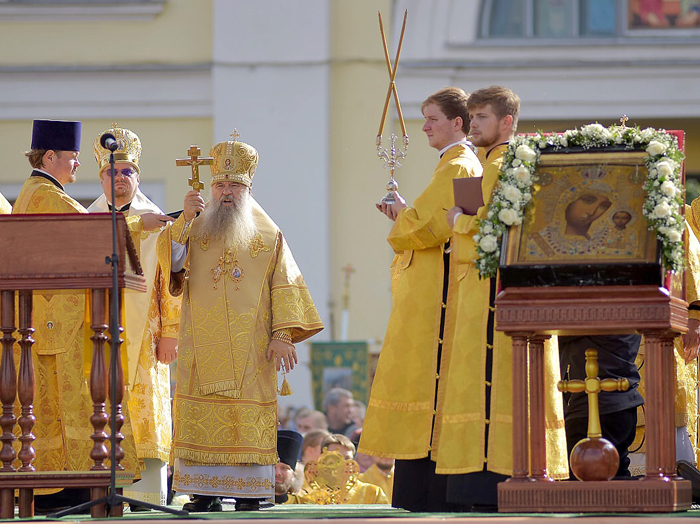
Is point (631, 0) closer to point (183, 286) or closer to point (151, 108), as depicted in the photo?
point (151, 108)

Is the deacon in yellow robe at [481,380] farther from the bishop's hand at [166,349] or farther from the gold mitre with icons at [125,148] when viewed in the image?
the gold mitre with icons at [125,148]

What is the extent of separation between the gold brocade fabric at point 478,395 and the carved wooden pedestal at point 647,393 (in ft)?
2.09

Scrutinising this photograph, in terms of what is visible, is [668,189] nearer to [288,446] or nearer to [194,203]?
[194,203]

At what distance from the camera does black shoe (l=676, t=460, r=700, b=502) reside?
7.50 m

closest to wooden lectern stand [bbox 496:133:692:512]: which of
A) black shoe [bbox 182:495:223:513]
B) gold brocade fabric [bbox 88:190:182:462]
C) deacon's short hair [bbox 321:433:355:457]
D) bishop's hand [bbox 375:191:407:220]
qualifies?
bishop's hand [bbox 375:191:407:220]

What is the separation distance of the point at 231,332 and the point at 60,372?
0.96m

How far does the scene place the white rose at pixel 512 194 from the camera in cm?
627

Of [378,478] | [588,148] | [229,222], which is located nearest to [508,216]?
[588,148]

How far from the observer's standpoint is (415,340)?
7398 mm

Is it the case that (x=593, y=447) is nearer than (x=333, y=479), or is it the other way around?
(x=593, y=447)

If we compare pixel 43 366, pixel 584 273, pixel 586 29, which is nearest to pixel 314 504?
pixel 43 366

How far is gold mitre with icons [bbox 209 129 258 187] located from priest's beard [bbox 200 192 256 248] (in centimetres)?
12

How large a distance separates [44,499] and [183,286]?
1.41 metres

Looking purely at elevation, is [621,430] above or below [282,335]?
below
